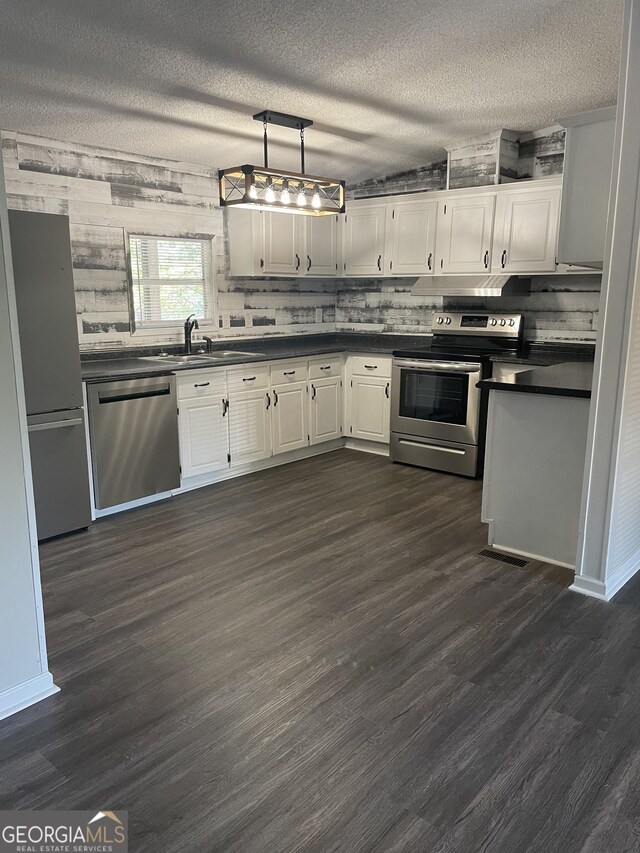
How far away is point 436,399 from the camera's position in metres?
5.01

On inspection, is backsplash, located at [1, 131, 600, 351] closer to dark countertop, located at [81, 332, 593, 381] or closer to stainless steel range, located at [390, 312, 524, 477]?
dark countertop, located at [81, 332, 593, 381]

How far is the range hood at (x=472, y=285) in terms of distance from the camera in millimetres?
4754

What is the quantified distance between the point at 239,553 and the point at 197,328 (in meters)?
2.28

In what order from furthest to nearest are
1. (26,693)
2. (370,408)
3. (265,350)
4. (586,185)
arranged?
(370,408) → (265,350) → (586,185) → (26,693)

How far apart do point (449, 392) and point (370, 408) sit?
85cm

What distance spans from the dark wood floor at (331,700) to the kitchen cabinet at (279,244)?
2.48 m

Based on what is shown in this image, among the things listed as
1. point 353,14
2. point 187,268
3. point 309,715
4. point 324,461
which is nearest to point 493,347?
point 324,461

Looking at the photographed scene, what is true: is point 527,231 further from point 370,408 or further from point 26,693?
point 26,693

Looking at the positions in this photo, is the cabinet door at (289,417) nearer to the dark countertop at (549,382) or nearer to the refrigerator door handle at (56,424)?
the refrigerator door handle at (56,424)

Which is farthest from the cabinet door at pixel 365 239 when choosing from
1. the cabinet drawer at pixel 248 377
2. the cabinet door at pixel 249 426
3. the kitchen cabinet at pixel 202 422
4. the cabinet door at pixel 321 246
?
the kitchen cabinet at pixel 202 422

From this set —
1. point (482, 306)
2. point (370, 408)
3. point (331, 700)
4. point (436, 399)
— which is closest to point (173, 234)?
point (370, 408)

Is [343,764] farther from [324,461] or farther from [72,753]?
[324,461]

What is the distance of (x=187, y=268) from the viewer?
4996 mm

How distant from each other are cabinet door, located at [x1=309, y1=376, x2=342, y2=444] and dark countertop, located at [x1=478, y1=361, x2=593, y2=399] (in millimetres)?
2172
